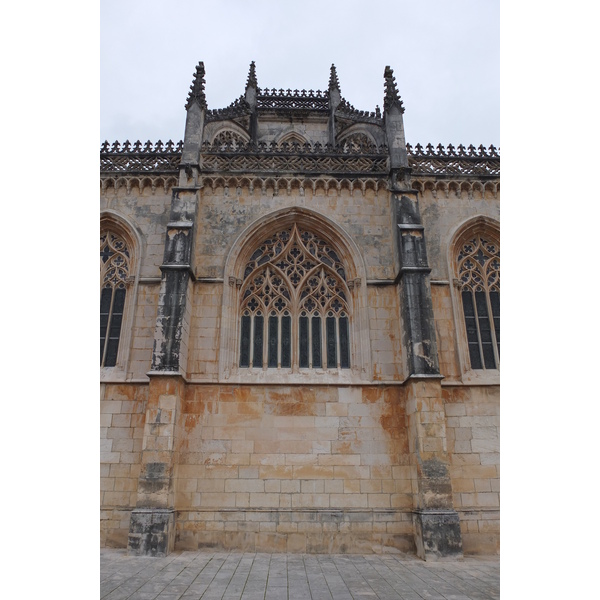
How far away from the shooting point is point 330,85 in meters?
24.2

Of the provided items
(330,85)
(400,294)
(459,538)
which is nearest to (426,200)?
(400,294)

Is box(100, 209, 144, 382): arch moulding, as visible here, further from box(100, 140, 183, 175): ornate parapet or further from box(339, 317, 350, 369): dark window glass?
box(339, 317, 350, 369): dark window glass

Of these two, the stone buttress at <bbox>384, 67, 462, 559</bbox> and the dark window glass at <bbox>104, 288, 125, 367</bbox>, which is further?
the dark window glass at <bbox>104, 288, 125, 367</bbox>

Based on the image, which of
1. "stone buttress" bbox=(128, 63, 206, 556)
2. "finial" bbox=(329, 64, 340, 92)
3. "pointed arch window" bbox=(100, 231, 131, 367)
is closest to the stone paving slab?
"stone buttress" bbox=(128, 63, 206, 556)

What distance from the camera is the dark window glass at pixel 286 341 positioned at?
11.9 meters

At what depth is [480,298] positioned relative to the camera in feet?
41.8

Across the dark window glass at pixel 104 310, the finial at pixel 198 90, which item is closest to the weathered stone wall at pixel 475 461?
the dark window glass at pixel 104 310

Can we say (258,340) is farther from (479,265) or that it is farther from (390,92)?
(390,92)

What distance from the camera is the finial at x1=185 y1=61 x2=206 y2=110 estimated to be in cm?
1389

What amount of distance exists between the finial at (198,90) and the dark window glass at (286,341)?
769 centimetres

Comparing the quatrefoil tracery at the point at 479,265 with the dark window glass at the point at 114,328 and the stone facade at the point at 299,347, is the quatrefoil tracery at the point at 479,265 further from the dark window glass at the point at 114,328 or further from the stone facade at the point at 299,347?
the dark window glass at the point at 114,328

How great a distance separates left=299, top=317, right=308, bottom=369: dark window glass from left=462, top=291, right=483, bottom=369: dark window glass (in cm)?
465

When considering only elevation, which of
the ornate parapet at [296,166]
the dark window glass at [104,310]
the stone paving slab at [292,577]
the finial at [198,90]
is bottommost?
the stone paving slab at [292,577]

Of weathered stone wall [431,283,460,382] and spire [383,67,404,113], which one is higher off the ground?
spire [383,67,404,113]
